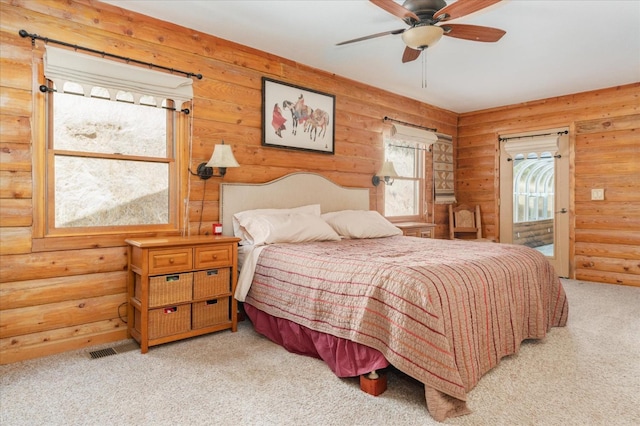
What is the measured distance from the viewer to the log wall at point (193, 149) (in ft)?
8.27

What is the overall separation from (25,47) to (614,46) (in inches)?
189

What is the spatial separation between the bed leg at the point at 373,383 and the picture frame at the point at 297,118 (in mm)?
2422

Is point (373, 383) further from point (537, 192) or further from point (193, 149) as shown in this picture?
point (537, 192)

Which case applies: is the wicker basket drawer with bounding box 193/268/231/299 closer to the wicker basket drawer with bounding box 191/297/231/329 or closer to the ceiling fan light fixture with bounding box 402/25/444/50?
the wicker basket drawer with bounding box 191/297/231/329

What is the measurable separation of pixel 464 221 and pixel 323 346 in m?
4.30

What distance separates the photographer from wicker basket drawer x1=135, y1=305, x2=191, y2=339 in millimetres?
2641

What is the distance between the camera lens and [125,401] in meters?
2.00

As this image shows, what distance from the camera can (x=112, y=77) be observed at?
9.24ft

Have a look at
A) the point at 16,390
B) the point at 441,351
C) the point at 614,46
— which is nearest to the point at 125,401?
the point at 16,390

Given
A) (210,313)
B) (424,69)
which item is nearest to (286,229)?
(210,313)

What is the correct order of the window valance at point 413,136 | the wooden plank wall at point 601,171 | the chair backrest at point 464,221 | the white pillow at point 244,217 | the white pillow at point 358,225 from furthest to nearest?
1. the chair backrest at point 464,221
2. the window valance at point 413,136
3. the wooden plank wall at point 601,171
4. the white pillow at point 358,225
5. the white pillow at point 244,217

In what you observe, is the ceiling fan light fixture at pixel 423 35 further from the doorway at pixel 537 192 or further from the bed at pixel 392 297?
the doorway at pixel 537 192

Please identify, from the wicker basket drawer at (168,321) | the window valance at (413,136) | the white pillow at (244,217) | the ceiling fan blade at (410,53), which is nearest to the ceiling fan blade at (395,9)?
the ceiling fan blade at (410,53)

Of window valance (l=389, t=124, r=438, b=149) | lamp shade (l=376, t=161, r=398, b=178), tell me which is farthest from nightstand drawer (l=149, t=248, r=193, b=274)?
window valance (l=389, t=124, r=438, b=149)
